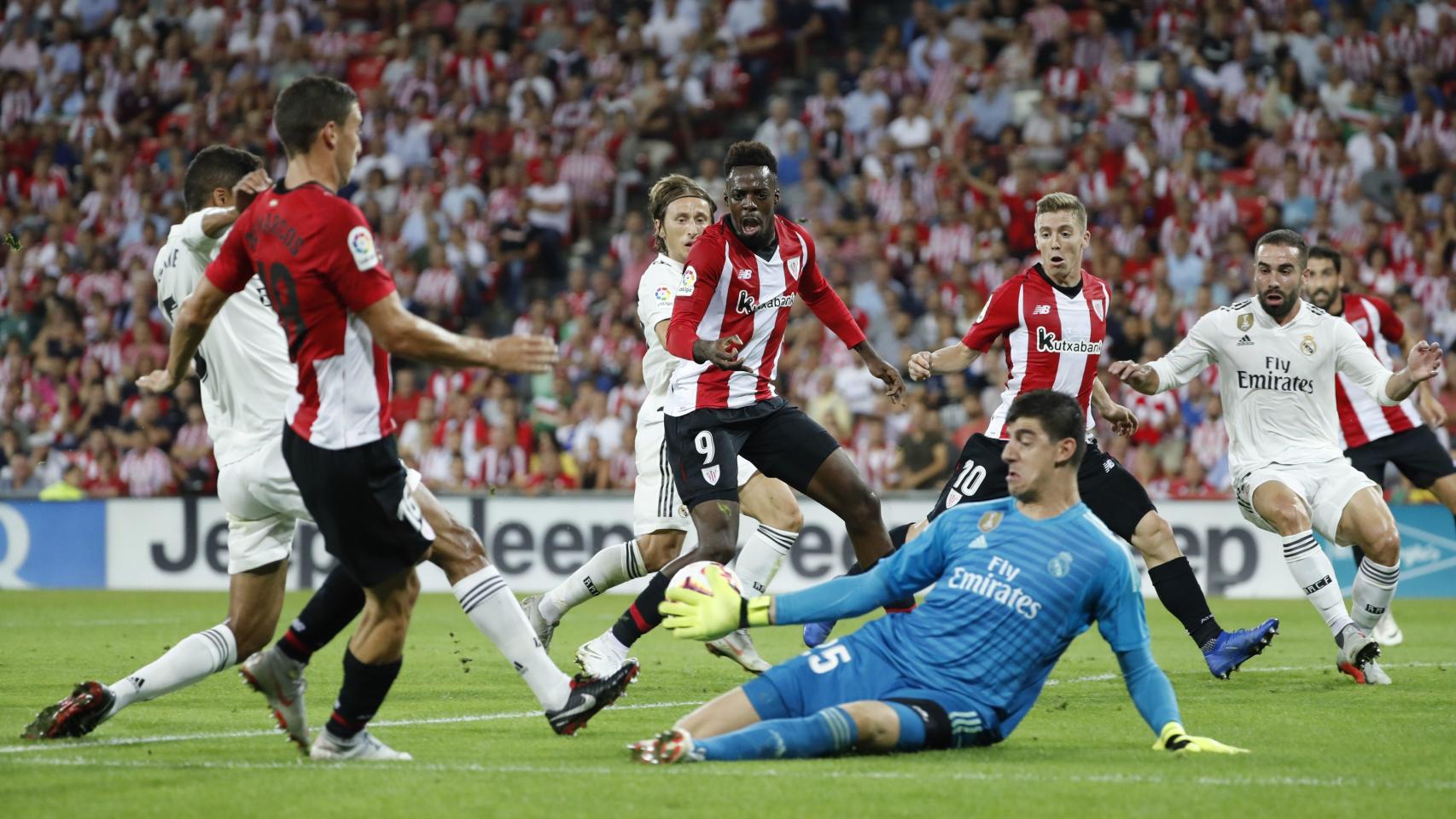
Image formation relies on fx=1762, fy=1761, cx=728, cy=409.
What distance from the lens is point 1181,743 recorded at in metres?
6.11

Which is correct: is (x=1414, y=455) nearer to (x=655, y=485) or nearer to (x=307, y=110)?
(x=655, y=485)

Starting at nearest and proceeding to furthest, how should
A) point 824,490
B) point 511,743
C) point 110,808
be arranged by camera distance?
point 110,808 < point 511,743 < point 824,490

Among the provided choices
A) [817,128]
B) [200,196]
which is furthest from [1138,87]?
[200,196]

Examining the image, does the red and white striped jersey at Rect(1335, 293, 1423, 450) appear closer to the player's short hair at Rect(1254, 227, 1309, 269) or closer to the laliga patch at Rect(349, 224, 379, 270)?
the player's short hair at Rect(1254, 227, 1309, 269)

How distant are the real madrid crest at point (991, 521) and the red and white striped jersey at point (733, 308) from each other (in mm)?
2409

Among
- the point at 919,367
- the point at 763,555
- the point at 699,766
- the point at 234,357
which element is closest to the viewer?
the point at 699,766

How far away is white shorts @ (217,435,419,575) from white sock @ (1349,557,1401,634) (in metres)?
5.77

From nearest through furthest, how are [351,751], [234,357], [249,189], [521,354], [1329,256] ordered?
[521,354] < [351,751] < [249,189] < [234,357] < [1329,256]

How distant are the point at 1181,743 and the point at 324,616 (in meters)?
3.10

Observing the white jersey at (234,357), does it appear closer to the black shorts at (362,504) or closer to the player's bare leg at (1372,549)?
the black shorts at (362,504)

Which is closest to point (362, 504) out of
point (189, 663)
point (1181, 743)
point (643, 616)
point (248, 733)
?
point (189, 663)

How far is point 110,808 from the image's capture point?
518 cm

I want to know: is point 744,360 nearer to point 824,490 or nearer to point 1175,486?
point 824,490

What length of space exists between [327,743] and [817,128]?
17101 millimetres
